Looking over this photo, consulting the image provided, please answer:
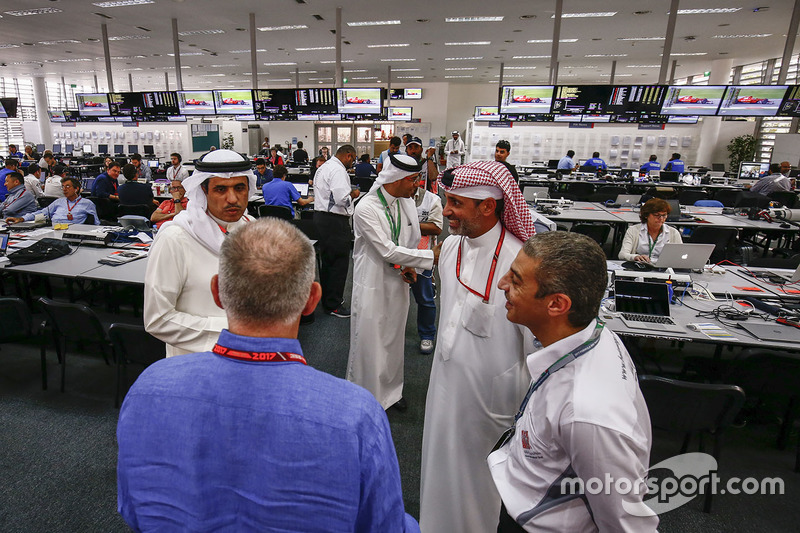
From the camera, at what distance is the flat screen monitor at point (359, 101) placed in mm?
9633

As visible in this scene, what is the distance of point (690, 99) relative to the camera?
8.21 metres

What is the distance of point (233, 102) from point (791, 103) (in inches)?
435

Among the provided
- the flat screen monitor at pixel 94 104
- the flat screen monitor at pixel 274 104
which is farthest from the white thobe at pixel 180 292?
the flat screen monitor at pixel 94 104

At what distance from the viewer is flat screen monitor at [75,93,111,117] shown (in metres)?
10.4

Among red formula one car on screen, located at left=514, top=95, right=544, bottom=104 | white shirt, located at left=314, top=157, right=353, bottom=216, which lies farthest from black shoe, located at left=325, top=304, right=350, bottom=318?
red formula one car on screen, located at left=514, top=95, right=544, bottom=104

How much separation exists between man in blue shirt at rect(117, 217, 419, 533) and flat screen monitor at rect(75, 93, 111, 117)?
40.0ft

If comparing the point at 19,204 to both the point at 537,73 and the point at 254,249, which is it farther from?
the point at 537,73

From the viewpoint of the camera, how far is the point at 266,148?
51.6ft

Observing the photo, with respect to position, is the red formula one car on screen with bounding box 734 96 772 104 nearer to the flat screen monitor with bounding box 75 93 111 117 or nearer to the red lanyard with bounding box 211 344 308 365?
the red lanyard with bounding box 211 344 308 365

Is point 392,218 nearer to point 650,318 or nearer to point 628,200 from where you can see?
point 650,318

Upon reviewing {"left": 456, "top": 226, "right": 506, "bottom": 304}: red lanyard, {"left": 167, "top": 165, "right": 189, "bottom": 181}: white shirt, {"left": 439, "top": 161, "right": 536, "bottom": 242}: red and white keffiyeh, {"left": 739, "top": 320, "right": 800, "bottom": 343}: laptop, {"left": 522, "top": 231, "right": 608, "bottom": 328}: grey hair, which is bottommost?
{"left": 739, "top": 320, "right": 800, "bottom": 343}: laptop

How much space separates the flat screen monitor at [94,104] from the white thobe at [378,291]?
34.7 feet

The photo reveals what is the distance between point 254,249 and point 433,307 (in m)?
3.37

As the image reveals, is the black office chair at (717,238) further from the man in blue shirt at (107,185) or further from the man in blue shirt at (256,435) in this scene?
the man in blue shirt at (107,185)
